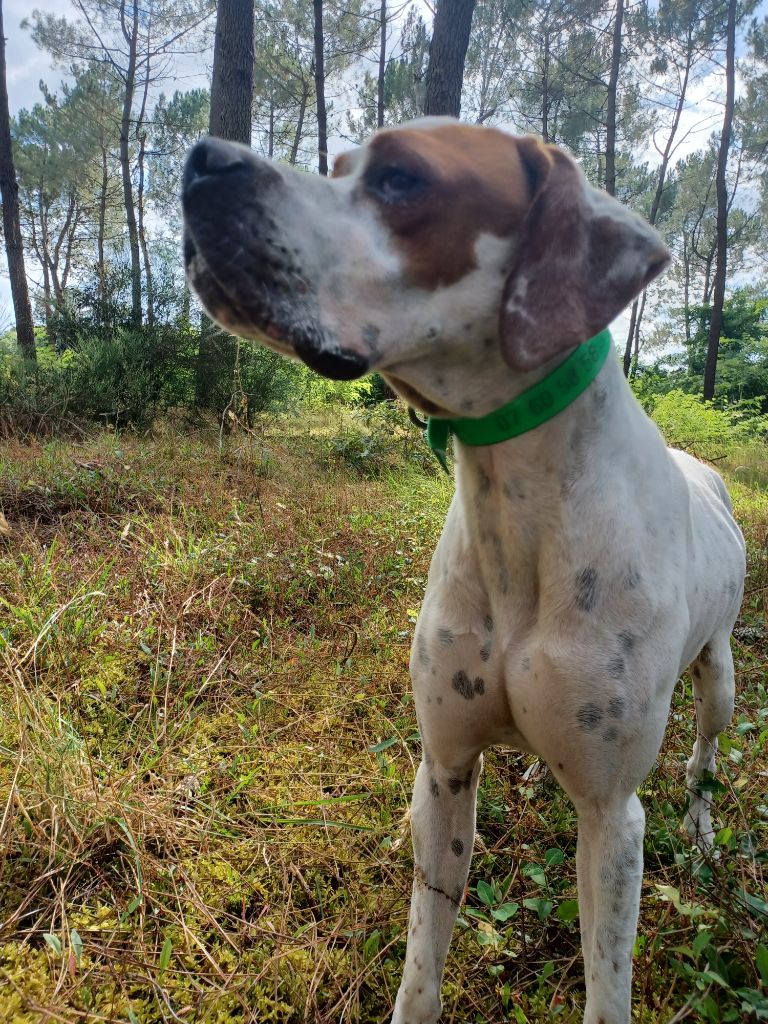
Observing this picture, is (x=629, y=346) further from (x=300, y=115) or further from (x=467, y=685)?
(x=467, y=685)

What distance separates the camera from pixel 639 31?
54.5ft

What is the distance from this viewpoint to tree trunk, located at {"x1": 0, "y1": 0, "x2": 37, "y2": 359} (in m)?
10.1

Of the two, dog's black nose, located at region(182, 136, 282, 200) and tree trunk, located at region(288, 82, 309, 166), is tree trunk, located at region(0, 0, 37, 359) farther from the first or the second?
dog's black nose, located at region(182, 136, 282, 200)

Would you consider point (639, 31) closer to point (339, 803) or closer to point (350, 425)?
point (350, 425)

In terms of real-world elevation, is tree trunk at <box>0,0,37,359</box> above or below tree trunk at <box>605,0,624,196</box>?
below

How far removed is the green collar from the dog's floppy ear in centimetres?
10

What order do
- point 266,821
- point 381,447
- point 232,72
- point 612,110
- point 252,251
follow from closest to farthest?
point 252,251
point 266,821
point 381,447
point 232,72
point 612,110

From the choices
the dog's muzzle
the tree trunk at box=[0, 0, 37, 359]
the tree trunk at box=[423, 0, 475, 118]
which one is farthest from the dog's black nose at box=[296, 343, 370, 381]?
the tree trunk at box=[0, 0, 37, 359]

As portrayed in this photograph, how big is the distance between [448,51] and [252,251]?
7611 mm

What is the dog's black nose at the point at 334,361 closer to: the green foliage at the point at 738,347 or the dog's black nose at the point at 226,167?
the dog's black nose at the point at 226,167

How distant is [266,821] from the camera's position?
226 cm

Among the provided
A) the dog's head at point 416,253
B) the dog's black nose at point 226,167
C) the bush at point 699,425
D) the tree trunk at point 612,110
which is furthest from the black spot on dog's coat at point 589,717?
the tree trunk at point 612,110

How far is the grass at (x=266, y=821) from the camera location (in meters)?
1.73

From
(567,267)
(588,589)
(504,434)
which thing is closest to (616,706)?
Answer: (588,589)
